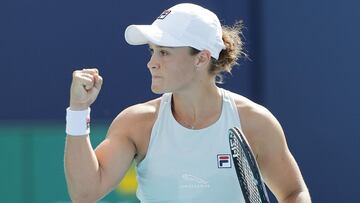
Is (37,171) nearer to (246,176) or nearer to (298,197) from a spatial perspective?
(298,197)

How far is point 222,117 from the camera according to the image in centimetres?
325

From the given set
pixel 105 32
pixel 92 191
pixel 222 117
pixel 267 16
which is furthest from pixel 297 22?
pixel 92 191

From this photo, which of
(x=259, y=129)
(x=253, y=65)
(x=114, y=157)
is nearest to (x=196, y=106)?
(x=259, y=129)

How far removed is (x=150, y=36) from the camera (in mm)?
3127

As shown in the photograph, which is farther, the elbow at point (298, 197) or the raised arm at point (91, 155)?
the elbow at point (298, 197)

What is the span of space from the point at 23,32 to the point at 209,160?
83.3 inches

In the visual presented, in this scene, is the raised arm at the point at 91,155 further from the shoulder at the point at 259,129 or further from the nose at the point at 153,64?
the shoulder at the point at 259,129

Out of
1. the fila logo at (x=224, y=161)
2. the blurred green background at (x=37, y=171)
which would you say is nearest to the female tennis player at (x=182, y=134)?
the fila logo at (x=224, y=161)

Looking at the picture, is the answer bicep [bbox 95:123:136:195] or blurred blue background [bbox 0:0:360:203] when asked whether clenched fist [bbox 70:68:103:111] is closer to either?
bicep [bbox 95:123:136:195]

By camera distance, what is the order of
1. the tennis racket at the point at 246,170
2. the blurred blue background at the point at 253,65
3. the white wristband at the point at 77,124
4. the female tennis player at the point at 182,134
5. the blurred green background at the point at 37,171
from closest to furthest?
the tennis racket at the point at 246,170, the white wristband at the point at 77,124, the female tennis player at the point at 182,134, the blurred green background at the point at 37,171, the blurred blue background at the point at 253,65

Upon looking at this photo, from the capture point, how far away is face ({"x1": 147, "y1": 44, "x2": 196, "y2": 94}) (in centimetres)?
312

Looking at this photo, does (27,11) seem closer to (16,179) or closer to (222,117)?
(16,179)

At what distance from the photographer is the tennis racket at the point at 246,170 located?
2.89m

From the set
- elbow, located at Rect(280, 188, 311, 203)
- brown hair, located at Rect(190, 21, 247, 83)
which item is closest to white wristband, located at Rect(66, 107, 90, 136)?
brown hair, located at Rect(190, 21, 247, 83)
